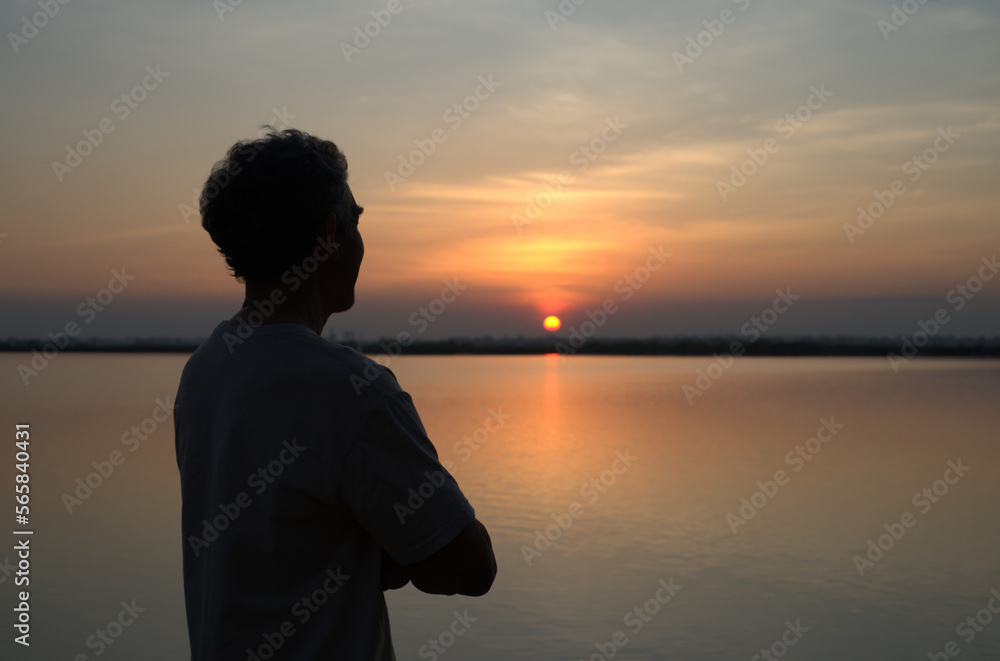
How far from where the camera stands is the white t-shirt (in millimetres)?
1176

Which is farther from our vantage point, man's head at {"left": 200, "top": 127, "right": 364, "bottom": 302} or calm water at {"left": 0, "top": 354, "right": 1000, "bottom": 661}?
calm water at {"left": 0, "top": 354, "right": 1000, "bottom": 661}

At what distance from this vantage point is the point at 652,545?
831cm

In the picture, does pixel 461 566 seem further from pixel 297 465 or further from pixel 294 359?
Result: pixel 294 359

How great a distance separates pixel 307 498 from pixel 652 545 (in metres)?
7.51

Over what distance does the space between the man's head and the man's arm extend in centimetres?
45

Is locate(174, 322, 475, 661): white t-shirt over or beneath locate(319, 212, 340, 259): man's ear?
beneath

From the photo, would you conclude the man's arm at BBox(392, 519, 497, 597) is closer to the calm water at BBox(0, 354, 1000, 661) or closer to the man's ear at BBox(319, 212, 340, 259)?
the man's ear at BBox(319, 212, 340, 259)

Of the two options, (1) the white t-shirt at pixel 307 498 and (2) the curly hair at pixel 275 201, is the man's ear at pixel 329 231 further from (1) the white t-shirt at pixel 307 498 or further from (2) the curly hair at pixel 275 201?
(1) the white t-shirt at pixel 307 498

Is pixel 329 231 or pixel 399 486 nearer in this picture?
pixel 399 486

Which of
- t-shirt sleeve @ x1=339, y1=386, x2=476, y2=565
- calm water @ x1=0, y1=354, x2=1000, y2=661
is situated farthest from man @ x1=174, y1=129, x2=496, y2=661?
calm water @ x1=0, y1=354, x2=1000, y2=661

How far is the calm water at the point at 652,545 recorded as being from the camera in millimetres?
5926

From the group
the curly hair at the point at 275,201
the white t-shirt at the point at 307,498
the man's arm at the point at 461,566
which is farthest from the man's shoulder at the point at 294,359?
the man's arm at the point at 461,566

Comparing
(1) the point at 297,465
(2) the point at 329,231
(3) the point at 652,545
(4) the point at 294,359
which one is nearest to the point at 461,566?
(1) the point at 297,465

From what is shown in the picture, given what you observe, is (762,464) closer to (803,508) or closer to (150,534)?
(803,508)
